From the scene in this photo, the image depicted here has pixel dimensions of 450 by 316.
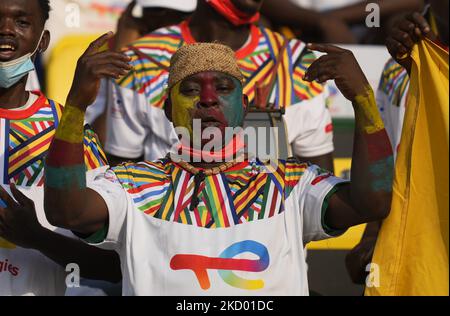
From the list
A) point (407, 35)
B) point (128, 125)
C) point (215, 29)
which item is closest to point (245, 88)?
point (215, 29)

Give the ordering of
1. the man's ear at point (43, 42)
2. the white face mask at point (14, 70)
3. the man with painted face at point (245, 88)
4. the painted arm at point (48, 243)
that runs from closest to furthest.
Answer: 1. the painted arm at point (48, 243)
2. the white face mask at point (14, 70)
3. the man's ear at point (43, 42)
4. the man with painted face at point (245, 88)

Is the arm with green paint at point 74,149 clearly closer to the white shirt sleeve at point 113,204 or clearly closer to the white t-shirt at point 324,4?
the white shirt sleeve at point 113,204

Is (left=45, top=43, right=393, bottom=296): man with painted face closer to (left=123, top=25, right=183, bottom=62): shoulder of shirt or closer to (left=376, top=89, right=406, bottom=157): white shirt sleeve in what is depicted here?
(left=123, top=25, right=183, bottom=62): shoulder of shirt

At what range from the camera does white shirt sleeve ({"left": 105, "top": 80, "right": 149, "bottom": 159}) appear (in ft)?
17.9

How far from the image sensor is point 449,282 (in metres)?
3.98

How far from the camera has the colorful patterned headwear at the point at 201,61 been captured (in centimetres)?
410

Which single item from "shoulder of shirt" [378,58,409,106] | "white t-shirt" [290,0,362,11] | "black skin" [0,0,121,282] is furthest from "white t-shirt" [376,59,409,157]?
"black skin" [0,0,121,282]

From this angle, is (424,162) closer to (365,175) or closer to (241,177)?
(365,175)

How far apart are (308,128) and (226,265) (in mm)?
1726

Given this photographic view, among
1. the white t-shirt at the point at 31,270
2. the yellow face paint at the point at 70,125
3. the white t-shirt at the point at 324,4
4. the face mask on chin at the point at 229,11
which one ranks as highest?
the white t-shirt at the point at 324,4

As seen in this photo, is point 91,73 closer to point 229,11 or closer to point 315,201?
point 315,201

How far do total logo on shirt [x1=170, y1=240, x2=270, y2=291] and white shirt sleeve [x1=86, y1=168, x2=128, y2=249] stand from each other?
22cm

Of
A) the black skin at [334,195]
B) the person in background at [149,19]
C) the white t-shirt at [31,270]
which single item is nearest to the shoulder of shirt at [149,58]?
the person in background at [149,19]
